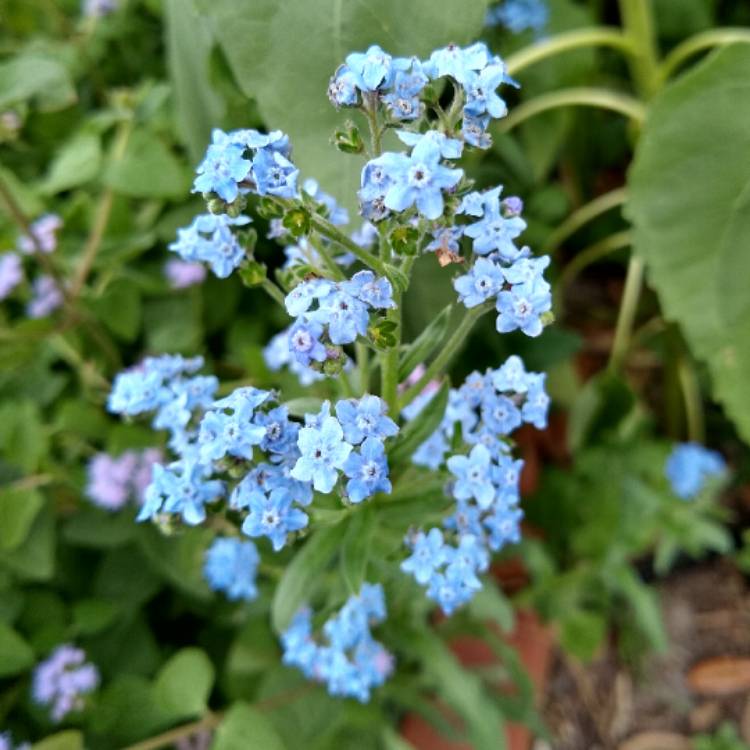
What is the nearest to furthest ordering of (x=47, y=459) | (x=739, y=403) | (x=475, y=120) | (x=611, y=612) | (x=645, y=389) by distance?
(x=475, y=120) < (x=739, y=403) < (x=47, y=459) < (x=611, y=612) < (x=645, y=389)

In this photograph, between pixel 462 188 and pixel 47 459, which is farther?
pixel 47 459

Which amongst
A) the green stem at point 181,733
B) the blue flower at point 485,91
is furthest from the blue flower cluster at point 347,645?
the blue flower at point 485,91

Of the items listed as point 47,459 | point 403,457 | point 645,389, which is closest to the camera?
point 403,457

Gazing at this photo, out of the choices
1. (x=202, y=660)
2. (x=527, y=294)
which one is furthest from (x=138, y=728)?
(x=527, y=294)

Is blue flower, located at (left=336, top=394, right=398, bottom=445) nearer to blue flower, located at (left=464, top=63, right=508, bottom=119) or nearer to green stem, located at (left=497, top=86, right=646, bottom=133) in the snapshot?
blue flower, located at (left=464, top=63, right=508, bottom=119)

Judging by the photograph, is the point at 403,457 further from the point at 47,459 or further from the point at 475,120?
the point at 47,459

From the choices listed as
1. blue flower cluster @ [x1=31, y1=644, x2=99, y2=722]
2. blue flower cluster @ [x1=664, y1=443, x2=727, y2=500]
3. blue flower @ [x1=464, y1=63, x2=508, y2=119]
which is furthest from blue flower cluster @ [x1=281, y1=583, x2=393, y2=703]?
blue flower cluster @ [x1=664, y1=443, x2=727, y2=500]

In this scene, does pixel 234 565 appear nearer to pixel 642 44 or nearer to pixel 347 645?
pixel 347 645

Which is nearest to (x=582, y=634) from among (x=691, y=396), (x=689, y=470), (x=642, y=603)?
(x=642, y=603)
